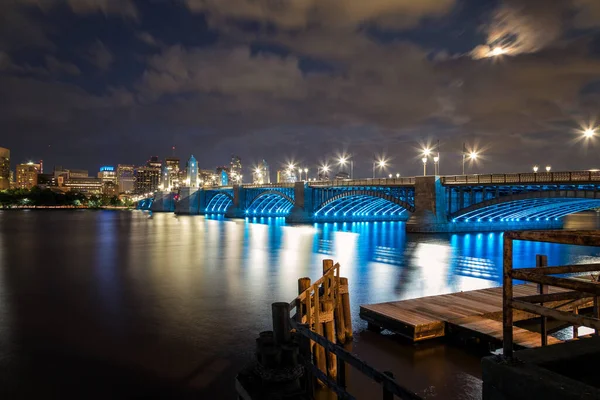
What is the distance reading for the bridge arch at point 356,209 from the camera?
277 feet

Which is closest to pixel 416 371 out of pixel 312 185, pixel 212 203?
pixel 312 185

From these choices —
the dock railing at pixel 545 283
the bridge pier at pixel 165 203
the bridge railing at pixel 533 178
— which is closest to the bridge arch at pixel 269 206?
the bridge railing at pixel 533 178

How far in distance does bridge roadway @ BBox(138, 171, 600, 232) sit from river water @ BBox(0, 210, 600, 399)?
34.6 ft

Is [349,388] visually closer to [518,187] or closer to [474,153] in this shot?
[518,187]

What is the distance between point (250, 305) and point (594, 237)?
16649 millimetres

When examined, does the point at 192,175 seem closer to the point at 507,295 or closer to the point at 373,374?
the point at 373,374

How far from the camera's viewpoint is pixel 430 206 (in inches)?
2375

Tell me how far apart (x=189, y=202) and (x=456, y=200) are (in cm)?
11437

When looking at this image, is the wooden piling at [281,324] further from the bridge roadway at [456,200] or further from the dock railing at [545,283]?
the bridge roadway at [456,200]

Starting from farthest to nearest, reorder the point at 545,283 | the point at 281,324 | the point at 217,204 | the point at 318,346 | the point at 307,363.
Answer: the point at 217,204 < the point at 318,346 < the point at 307,363 < the point at 281,324 < the point at 545,283

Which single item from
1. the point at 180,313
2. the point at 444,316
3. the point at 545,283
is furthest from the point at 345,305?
the point at 545,283

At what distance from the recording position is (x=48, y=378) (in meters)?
11.1

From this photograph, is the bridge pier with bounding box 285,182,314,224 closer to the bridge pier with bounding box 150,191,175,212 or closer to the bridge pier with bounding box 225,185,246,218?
the bridge pier with bounding box 225,185,246,218

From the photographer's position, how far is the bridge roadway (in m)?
48.4
